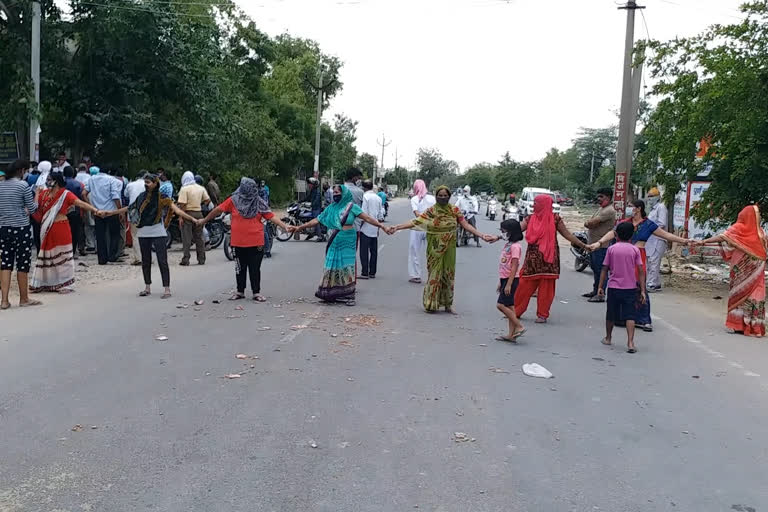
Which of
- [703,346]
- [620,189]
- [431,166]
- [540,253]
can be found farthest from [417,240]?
[431,166]

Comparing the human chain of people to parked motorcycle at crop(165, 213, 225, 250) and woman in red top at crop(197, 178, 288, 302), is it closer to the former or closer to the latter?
woman in red top at crop(197, 178, 288, 302)

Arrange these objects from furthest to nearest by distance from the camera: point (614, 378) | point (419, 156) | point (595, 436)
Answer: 1. point (419, 156)
2. point (614, 378)
3. point (595, 436)

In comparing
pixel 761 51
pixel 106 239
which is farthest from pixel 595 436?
pixel 106 239

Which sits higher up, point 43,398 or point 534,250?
point 534,250

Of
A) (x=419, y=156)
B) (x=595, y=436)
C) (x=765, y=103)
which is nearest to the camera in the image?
(x=595, y=436)

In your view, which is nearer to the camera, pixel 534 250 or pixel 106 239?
pixel 534 250

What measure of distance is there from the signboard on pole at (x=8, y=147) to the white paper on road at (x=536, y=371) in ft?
55.9

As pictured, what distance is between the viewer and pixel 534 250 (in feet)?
32.0

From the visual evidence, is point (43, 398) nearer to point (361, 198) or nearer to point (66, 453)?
point (66, 453)

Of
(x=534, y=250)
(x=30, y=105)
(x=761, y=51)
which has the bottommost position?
(x=534, y=250)

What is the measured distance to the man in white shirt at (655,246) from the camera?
13.9m

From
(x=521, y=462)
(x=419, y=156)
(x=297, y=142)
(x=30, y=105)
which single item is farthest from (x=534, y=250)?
(x=419, y=156)

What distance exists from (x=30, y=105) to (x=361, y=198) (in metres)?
Answer: 8.00

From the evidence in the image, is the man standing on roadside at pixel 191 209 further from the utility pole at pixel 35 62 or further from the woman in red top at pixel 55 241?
the woman in red top at pixel 55 241
